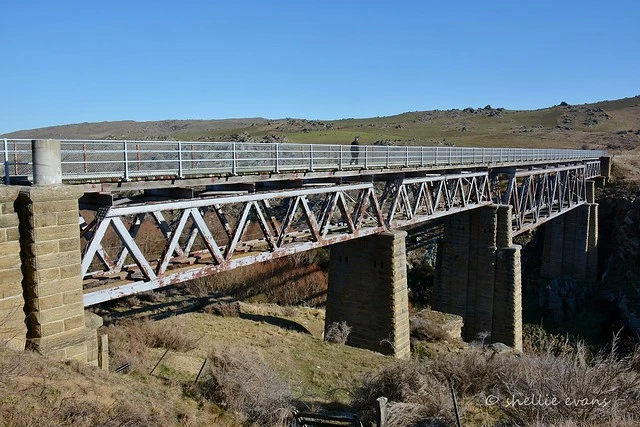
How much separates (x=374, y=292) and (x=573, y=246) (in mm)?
28997

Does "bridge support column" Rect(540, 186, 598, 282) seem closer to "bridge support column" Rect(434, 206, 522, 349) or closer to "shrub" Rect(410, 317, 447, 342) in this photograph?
"bridge support column" Rect(434, 206, 522, 349)

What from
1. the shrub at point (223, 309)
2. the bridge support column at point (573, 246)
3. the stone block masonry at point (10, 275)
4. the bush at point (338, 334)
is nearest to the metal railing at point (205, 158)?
the stone block masonry at point (10, 275)

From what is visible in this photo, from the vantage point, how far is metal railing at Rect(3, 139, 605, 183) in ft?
34.1

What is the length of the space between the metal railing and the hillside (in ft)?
224

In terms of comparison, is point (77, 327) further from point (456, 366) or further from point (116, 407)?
point (456, 366)

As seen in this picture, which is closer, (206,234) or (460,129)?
(206,234)

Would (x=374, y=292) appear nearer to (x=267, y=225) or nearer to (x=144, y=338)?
(x=267, y=225)

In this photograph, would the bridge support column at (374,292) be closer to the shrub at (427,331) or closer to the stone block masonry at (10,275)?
the shrub at (427,331)

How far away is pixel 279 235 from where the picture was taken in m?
14.4

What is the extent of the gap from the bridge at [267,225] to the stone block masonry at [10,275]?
22mm

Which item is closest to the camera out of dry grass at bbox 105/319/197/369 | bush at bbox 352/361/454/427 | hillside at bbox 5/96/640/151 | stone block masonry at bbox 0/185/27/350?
stone block masonry at bbox 0/185/27/350

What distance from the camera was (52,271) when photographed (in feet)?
29.9

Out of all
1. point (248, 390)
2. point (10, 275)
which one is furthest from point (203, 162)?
point (248, 390)

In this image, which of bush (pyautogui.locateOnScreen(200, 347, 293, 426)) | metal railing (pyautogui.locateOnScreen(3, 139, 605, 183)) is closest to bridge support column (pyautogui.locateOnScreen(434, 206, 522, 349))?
metal railing (pyautogui.locateOnScreen(3, 139, 605, 183))
